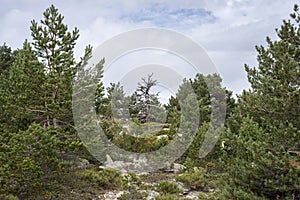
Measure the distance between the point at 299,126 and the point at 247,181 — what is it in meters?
1.82

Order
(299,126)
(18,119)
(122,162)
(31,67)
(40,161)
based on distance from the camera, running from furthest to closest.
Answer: (122,162) < (18,119) < (31,67) < (40,161) < (299,126)

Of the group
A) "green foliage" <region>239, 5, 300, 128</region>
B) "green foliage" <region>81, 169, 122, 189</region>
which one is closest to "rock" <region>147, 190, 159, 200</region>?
"green foliage" <region>81, 169, 122, 189</region>

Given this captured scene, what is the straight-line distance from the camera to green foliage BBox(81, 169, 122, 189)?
12789 mm

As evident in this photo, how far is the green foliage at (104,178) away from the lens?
504 inches

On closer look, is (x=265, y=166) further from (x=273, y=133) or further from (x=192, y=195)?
(x=192, y=195)

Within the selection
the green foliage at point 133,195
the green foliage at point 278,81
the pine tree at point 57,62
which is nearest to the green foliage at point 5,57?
the pine tree at point 57,62

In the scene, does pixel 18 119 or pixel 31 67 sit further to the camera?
pixel 18 119

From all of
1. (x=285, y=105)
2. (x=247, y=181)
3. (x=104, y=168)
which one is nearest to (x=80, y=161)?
(x=104, y=168)

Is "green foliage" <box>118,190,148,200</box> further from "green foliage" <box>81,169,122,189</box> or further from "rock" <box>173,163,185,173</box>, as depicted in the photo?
"rock" <box>173,163,185,173</box>

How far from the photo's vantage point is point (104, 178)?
508 inches

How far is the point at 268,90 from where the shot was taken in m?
7.85

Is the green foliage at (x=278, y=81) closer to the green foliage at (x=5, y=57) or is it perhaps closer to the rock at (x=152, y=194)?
the rock at (x=152, y=194)

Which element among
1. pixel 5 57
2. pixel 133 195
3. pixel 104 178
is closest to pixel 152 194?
pixel 133 195

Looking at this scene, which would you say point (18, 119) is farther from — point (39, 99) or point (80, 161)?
point (80, 161)
